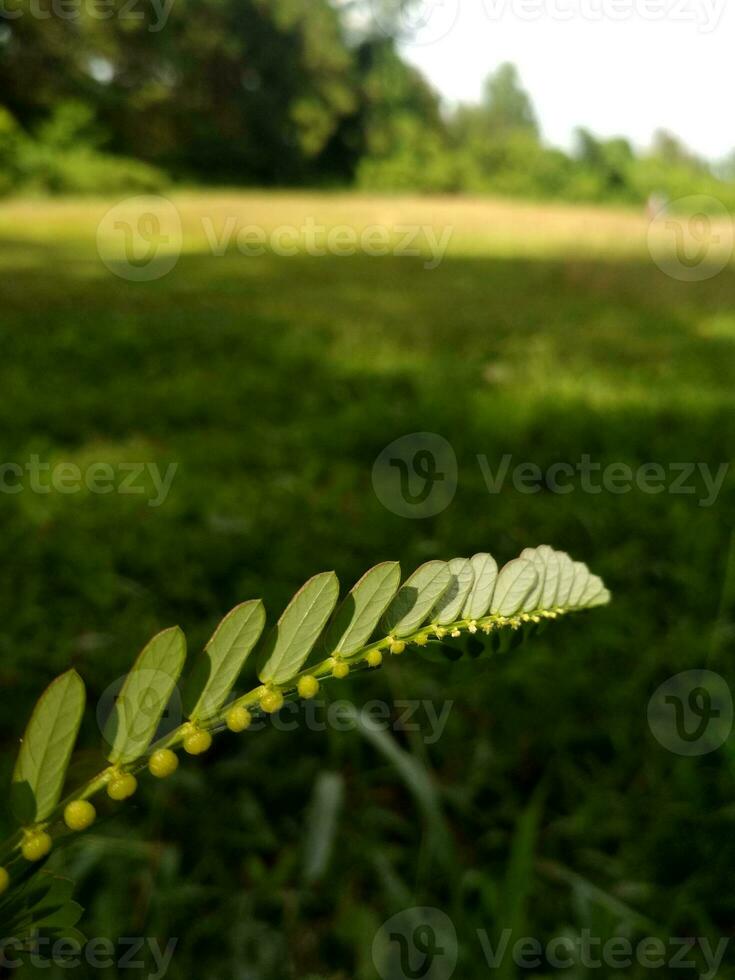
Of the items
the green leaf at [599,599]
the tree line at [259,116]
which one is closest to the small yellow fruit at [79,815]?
the green leaf at [599,599]

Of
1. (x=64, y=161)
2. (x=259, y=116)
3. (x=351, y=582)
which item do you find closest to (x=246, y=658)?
(x=351, y=582)

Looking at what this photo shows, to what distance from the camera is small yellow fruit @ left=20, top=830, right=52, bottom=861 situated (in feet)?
0.64

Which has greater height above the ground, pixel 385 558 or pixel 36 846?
pixel 385 558

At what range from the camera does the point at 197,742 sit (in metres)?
0.21

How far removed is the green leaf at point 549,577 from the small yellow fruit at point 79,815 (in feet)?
0.54

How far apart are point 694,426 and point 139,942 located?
2.26 meters

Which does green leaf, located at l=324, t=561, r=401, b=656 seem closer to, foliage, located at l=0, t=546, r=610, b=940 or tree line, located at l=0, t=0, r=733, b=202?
foliage, located at l=0, t=546, r=610, b=940

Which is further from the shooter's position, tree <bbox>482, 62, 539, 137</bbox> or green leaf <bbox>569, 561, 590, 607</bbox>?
tree <bbox>482, 62, 539, 137</bbox>

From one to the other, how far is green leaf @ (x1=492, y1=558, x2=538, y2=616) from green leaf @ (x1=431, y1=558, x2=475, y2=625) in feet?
0.04

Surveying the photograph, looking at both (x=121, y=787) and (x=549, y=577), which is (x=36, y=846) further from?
(x=549, y=577)

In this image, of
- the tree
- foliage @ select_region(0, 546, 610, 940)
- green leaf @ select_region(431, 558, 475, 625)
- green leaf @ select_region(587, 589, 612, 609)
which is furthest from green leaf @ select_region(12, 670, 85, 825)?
the tree

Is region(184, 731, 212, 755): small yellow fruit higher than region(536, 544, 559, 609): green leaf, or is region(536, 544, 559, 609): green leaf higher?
region(536, 544, 559, 609): green leaf

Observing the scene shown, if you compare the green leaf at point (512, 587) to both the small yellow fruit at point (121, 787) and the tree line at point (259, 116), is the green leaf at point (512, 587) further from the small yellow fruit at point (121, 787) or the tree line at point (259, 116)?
the tree line at point (259, 116)

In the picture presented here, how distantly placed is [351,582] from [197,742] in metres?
1.55
